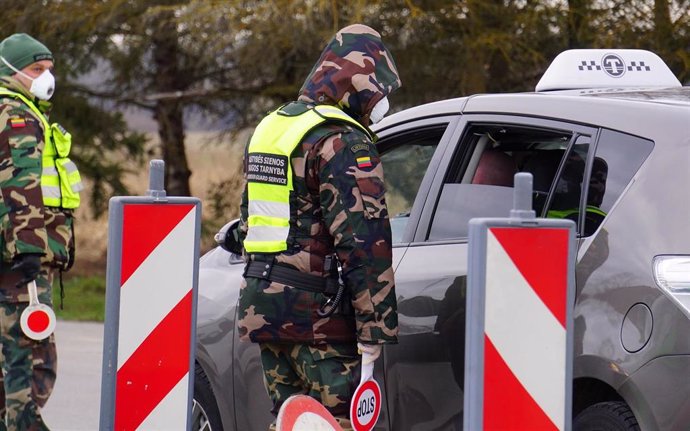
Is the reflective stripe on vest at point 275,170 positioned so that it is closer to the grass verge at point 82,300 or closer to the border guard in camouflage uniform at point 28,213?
the border guard in camouflage uniform at point 28,213

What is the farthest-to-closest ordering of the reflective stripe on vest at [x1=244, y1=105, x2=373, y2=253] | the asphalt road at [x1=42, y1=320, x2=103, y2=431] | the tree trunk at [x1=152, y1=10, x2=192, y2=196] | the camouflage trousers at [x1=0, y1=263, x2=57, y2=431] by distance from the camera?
the tree trunk at [x1=152, y1=10, x2=192, y2=196] → the asphalt road at [x1=42, y1=320, x2=103, y2=431] → the camouflage trousers at [x1=0, y1=263, x2=57, y2=431] → the reflective stripe on vest at [x1=244, y1=105, x2=373, y2=253]

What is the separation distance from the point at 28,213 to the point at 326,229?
184 cm

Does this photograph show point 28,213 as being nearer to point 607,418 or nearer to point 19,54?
point 19,54

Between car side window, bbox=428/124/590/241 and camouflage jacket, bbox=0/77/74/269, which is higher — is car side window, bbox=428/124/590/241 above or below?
above

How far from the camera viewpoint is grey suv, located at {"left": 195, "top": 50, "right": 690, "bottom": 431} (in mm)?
3576

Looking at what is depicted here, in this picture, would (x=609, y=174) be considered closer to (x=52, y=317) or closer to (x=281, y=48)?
(x=52, y=317)

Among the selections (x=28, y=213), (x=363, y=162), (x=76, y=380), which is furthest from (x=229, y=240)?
(x=76, y=380)

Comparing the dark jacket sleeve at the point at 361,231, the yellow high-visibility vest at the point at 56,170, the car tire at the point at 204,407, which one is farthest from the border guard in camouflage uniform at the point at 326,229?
the yellow high-visibility vest at the point at 56,170

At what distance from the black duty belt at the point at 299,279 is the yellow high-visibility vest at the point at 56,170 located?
179 centimetres

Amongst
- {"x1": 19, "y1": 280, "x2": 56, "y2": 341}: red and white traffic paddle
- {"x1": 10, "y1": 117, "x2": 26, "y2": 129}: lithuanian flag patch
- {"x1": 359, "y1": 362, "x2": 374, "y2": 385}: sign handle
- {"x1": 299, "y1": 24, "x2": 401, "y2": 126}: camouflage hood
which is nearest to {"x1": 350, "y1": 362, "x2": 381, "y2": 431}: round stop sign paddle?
{"x1": 359, "y1": 362, "x2": 374, "y2": 385}: sign handle

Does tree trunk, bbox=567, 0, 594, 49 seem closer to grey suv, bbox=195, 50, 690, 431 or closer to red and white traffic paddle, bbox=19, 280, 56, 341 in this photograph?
grey suv, bbox=195, 50, 690, 431

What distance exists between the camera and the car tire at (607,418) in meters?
3.62

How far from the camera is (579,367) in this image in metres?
3.74

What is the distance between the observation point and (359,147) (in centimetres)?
405
